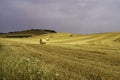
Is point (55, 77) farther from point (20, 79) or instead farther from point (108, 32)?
point (108, 32)

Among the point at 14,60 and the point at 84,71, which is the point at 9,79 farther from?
the point at 84,71

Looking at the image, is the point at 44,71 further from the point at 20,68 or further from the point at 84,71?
the point at 84,71

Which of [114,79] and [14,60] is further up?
[14,60]

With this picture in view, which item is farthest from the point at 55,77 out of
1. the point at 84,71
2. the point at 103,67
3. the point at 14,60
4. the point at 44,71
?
the point at 103,67


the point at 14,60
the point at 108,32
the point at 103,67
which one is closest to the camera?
the point at 14,60

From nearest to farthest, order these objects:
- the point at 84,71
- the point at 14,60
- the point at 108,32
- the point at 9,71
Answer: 1. the point at 9,71
2. the point at 14,60
3. the point at 84,71
4. the point at 108,32

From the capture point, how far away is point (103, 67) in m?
14.1

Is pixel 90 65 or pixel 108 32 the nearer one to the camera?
pixel 90 65

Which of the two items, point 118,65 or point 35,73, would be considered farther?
point 118,65

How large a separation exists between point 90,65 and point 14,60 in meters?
4.13

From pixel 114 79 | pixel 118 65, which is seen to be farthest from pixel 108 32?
pixel 114 79

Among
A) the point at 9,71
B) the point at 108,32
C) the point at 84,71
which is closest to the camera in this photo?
the point at 9,71

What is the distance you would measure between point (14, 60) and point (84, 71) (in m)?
2.76

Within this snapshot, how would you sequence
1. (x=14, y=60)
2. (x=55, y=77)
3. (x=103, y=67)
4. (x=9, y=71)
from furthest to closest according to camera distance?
(x=103, y=67), (x=14, y=60), (x=9, y=71), (x=55, y=77)
